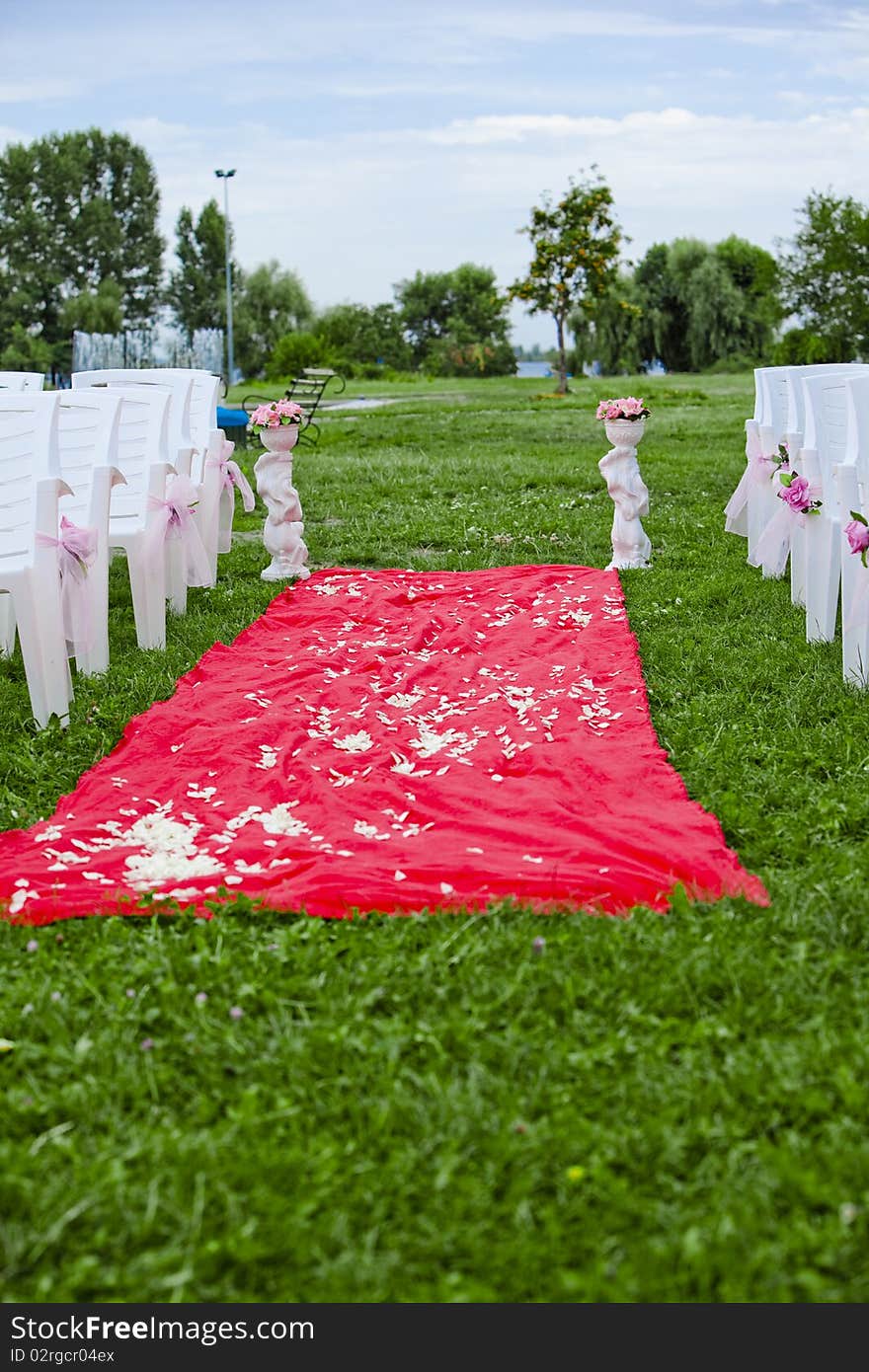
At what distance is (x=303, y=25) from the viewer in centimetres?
2903

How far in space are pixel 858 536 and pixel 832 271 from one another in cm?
1785

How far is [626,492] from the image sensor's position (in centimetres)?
674

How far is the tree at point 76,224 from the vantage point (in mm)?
46000

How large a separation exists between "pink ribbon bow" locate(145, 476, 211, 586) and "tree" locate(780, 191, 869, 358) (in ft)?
53.5

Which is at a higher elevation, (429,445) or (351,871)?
(429,445)

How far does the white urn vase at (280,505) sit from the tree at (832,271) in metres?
15.4

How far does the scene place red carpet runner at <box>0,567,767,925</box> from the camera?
3049mm

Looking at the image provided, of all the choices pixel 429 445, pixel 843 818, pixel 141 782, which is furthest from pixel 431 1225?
pixel 429 445

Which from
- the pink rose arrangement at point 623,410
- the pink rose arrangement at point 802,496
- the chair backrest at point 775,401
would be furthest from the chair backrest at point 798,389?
the pink rose arrangement at point 623,410

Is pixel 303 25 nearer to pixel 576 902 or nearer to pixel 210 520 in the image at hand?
pixel 210 520

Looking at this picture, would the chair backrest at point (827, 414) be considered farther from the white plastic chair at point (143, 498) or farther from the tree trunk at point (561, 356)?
the tree trunk at point (561, 356)

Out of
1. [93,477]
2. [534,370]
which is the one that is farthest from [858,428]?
[534,370]

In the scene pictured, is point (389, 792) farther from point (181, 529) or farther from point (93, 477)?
point (181, 529)
